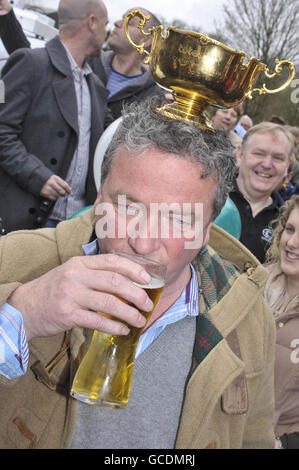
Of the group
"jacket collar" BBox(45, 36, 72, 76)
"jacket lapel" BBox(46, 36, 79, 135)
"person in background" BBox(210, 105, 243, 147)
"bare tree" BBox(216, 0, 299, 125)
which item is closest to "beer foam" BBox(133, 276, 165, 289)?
"jacket lapel" BBox(46, 36, 79, 135)

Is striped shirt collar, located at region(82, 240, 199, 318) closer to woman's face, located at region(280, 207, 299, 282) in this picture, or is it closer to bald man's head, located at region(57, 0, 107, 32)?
woman's face, located at region(280, 207, 299, 282)

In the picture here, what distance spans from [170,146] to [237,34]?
14.6 meters

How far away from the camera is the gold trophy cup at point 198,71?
1432 mm

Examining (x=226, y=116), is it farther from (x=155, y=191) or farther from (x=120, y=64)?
(x=155, y=191)

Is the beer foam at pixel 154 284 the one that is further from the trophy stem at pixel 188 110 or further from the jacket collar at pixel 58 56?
the jacket collar at pixel 58 56

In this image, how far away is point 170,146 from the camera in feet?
5.04

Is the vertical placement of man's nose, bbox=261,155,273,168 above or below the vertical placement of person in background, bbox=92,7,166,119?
below

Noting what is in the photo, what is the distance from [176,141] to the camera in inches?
60.6

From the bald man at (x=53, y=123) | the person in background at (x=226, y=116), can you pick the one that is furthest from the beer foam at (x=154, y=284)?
the person in background at (x=226, y=116)

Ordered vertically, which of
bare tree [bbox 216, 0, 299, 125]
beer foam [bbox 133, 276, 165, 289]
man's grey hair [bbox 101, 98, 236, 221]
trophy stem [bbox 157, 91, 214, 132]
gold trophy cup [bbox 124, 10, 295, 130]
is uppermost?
gold trophy cup [bbox 124, 10, 295, 130]

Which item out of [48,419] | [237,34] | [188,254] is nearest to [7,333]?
[48,419]

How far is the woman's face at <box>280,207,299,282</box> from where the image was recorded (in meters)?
3.05

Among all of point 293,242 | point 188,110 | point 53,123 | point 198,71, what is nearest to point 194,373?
point 188,110

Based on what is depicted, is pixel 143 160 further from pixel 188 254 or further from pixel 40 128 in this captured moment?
pixel 40 128
